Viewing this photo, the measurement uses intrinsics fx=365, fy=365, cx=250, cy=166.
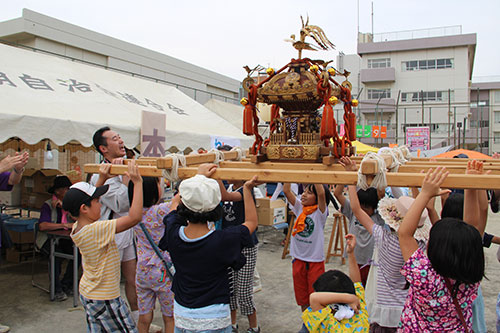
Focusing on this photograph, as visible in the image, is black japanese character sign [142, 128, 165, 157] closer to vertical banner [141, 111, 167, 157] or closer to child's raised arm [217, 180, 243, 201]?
vertical banner [141, 111, 167, 157]

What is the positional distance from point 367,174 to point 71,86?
219 inches

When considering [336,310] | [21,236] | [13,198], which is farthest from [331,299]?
[13,198]

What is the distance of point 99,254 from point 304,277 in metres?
2.03

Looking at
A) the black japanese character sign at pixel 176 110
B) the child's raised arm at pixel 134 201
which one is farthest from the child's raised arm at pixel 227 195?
the black japanese character sign at pixel 176 110

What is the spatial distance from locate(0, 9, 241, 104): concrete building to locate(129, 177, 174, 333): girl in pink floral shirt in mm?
8447

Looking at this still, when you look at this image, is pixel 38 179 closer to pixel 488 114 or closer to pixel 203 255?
pixel 203 255

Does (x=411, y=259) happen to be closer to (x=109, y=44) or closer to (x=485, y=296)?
(x=485, y=296)

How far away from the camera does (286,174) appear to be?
2.08 m

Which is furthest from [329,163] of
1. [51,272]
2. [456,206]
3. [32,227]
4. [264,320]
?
[32,227]

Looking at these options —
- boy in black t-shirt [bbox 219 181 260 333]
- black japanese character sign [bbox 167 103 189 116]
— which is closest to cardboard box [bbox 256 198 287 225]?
black japanese character sign [bbox 167 103 189 116]

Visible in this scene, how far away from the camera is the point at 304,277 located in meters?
3.71

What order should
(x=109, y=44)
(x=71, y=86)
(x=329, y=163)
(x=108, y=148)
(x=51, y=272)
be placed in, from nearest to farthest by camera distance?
(x=329, y=163), (x=108, y=148), (x=51, y=272), (x=71, y=86), (x=109, y=44)

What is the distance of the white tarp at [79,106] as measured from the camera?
14.6ft

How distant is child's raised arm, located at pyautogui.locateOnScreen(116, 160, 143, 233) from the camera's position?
253cm
